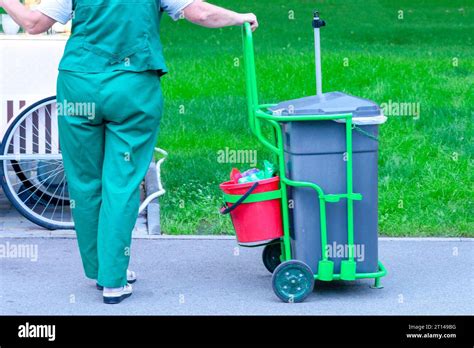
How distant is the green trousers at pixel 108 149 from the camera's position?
5609 mm

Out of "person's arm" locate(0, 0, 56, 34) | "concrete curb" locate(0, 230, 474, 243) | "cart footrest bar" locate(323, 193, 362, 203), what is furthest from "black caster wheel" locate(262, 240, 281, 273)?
"person's arm" locate(0, 0, 56, 34)

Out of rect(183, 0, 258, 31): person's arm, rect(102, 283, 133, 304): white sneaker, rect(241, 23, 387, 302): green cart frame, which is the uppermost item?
rect(183, 0, 258, 31): person's arm

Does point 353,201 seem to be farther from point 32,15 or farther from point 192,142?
point 192,142

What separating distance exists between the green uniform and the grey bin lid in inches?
27.4

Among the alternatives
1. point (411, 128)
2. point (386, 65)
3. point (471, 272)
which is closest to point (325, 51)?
point (386, 65)

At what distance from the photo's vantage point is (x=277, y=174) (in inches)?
238

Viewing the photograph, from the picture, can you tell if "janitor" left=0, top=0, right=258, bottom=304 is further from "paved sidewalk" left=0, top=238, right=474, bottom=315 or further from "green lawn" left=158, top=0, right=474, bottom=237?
"green lawn" left=158, top=0, right=474, bottom=237

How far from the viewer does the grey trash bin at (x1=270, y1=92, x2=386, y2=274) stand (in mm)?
5742

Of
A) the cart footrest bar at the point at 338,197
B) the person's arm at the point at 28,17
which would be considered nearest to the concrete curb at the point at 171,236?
the cart footrest bar at the point at 338,197

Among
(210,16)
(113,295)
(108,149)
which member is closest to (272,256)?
(113,295)

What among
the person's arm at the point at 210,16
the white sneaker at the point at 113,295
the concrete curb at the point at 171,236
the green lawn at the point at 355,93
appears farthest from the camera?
the green lawn at the point at 355,93

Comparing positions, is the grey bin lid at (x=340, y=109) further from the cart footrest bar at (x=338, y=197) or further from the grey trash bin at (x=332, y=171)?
the cart footrest bar at (x=338, y=197)

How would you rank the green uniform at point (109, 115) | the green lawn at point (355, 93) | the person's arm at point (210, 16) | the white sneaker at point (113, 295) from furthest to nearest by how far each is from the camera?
the green lawn at point (355, 93) < the white sneaker at point (113, 295) < the person's arm at point (210, 16) < the green uniform at point (109, 115)

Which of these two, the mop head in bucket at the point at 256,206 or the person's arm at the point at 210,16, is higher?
the person's arm at the point at 210,16
